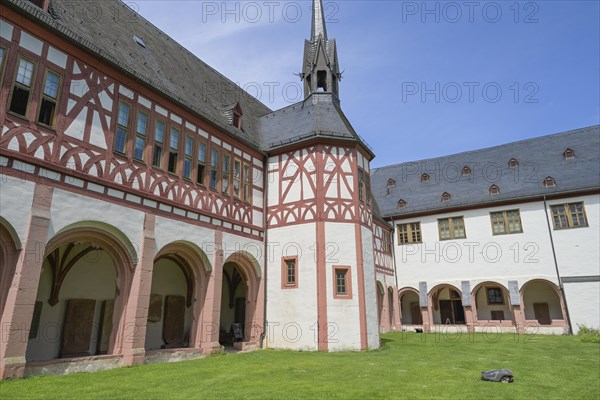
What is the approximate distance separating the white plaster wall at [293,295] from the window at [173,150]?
555cm

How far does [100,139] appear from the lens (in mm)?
10844

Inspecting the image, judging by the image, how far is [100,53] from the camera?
10977mm

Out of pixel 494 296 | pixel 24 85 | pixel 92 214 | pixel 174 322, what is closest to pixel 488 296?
pixel 494 296

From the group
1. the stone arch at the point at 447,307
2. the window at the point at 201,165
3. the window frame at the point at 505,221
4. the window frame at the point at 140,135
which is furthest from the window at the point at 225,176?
the window frame at the point at 505,221

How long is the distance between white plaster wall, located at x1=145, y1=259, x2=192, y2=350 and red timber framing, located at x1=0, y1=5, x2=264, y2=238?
10.3 feet

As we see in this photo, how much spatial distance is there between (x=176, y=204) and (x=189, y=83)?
6.21 metres

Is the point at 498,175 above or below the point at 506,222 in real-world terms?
above

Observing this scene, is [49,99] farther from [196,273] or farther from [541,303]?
[541,303]

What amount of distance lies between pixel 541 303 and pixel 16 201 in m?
28.0

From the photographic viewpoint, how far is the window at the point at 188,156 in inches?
536

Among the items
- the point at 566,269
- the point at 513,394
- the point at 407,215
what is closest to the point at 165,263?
the point at 513,394

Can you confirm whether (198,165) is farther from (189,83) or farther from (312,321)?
(312,321)

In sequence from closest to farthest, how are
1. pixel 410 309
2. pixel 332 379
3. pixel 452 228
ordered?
pixel 332 379
pixel 452 228
pixel 410 309

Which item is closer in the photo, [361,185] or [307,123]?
[361,185]
